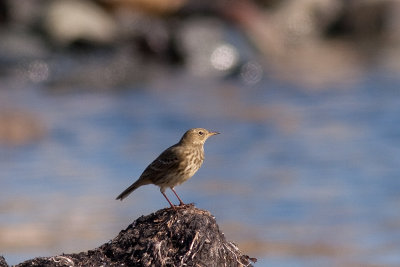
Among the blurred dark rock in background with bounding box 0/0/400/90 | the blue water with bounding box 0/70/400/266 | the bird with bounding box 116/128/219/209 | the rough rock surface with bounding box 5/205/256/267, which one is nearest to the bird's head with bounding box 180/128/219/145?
the bird with bounding box 116/128/219/209

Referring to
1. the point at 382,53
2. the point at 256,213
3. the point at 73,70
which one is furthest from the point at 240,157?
the point at 382,53

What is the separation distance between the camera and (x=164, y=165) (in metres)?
8.27

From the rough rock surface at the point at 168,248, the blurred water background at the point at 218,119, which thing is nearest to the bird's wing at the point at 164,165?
the rough rock surface at the point at 168,248

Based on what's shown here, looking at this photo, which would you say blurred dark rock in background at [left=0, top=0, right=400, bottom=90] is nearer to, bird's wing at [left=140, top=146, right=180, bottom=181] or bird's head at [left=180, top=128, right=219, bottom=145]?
bird's head at [left=180, top=128, right=219, bottom=145]

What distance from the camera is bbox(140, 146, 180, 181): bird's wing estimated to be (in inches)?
324

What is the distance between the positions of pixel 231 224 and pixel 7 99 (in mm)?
10662

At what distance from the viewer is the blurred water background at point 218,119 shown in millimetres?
15836

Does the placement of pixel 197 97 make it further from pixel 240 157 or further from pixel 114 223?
pixel 114 223

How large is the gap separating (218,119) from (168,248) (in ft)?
53.8

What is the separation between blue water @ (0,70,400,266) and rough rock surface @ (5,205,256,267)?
6.58m

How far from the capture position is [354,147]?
20750 millimetres

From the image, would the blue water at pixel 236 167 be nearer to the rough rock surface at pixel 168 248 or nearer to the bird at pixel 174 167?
the bird at pixel 174 167

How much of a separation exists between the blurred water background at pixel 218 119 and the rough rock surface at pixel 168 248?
6.59m

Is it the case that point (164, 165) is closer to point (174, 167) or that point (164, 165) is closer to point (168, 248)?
point (174, 167)
